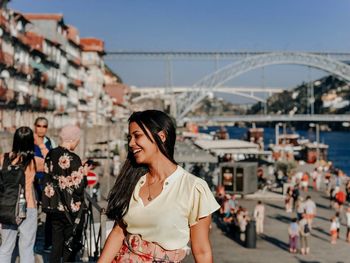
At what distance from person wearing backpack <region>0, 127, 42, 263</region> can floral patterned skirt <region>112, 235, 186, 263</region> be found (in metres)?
2.42

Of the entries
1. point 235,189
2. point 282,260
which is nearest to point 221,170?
point 235,189

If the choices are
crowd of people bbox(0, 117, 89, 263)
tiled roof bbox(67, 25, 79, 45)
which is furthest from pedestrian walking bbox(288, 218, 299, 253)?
tiled roof bbox(67, 25, 79, 45)

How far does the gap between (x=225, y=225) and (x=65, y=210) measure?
16.7 meters

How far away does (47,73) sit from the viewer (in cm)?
6266

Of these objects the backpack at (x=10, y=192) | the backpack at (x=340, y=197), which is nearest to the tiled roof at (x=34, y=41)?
the backpack at (x=340, y=197)

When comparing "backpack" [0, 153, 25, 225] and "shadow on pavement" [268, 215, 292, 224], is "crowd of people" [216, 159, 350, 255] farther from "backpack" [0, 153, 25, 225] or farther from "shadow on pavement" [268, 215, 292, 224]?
"backpack" [0, 153, 25, 225]

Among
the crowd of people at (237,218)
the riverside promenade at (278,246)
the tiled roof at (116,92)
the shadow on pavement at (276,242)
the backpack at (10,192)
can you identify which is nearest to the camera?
the backpack at (10,192)

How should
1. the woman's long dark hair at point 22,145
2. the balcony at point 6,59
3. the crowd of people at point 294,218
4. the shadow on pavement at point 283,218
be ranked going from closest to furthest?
1. the woman's long dark hair at point 22,145
2. the crowd of people at point 294,218
3. the shadow on pavement at point 283,218
4. the balcony at point 6,59

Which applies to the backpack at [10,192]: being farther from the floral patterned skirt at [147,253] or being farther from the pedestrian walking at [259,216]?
the pedestrian walking at [259,216]

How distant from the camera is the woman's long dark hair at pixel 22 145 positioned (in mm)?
5219

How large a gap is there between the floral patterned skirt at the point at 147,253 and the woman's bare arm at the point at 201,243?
106mm

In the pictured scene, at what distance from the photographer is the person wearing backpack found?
5117 mm

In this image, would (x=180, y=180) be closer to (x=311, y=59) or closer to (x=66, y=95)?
(x=66, y=95)

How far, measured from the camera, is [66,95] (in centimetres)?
7206
